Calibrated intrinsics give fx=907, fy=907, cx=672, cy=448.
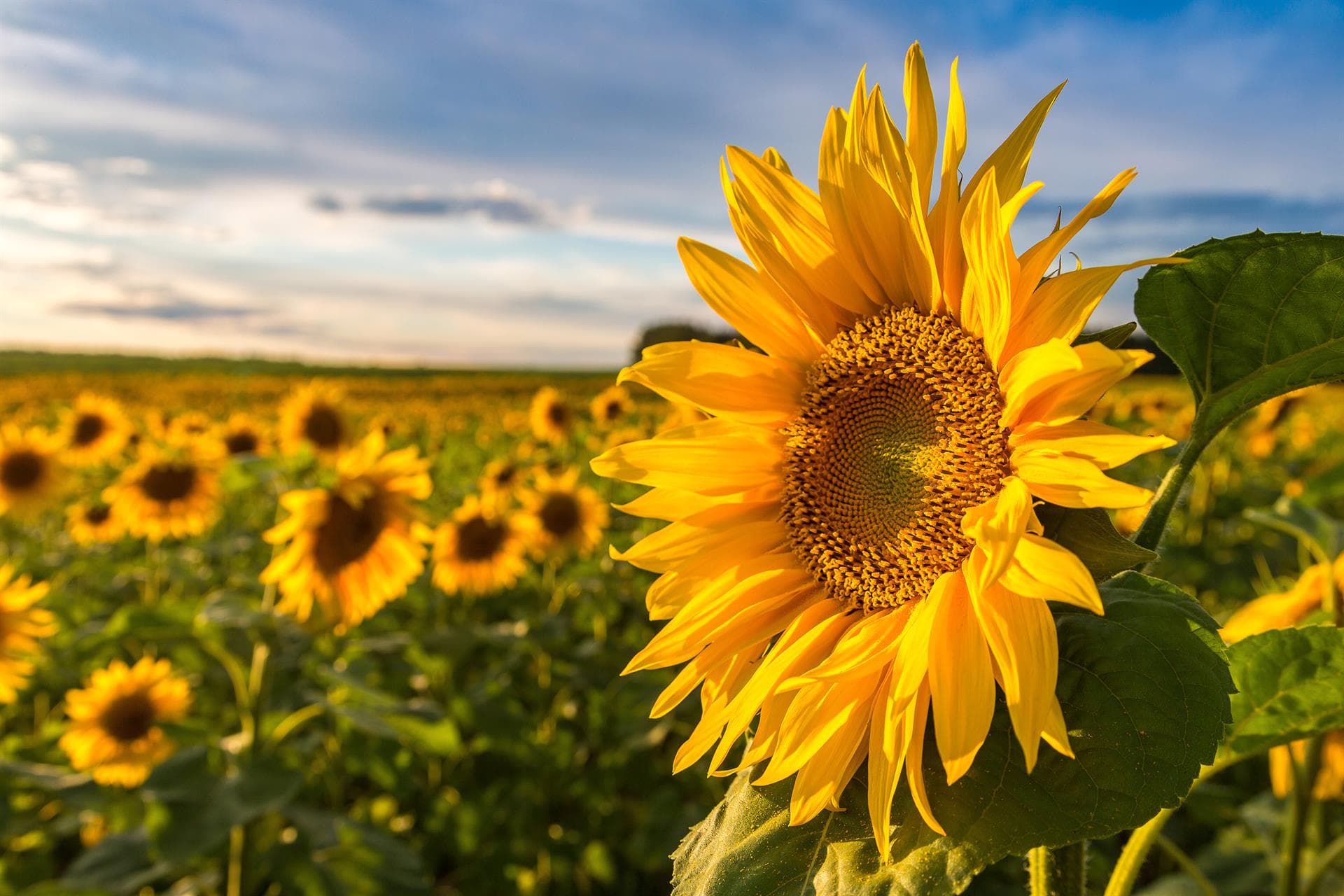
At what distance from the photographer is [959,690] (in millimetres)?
1009

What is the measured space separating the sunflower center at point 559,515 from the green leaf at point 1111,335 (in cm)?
531

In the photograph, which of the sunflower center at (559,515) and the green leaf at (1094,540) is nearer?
the green leaf at (1094,540)

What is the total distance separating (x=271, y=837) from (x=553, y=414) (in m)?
4.78

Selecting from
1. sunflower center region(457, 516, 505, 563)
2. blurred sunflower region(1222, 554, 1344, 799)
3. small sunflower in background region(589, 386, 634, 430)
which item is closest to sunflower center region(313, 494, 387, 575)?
sunflower center region(457, 516, 505, 563)

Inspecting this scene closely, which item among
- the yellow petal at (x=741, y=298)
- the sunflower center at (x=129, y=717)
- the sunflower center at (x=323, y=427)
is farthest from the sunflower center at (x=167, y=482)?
the yellow petal at (x=741, y=298)

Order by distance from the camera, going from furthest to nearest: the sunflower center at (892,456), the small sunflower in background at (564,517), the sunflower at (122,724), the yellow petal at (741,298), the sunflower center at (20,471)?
the sunflower center at (20,471) < the small sunflower in background at (564,517) < the sunflower at (122,724) < the yellow petal at (741,298) < the sunflower center at (892,456)

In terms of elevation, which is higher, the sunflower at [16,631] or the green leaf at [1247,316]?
the green leaf at [1247,316]

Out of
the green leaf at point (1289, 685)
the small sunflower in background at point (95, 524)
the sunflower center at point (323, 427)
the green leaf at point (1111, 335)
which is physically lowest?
the small sunflower in background at point (95, 524)

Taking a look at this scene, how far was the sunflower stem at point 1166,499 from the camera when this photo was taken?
1.04m

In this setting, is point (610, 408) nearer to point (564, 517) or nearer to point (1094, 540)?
point (564, 517)

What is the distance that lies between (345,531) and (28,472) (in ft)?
17.9

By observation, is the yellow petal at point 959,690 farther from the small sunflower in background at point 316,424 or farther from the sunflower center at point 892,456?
the small sunflower in background at point 316,424

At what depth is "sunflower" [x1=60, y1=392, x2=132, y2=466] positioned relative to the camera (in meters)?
8.29

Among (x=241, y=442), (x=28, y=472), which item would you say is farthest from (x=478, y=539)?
(x=28, y=472)
